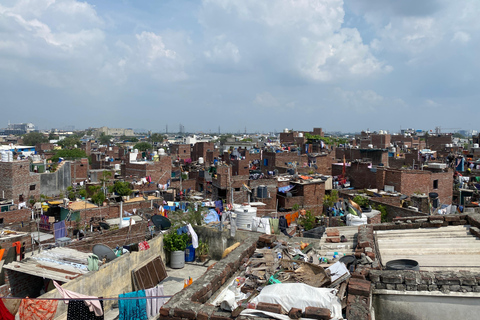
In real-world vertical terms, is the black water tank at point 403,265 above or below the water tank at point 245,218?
above

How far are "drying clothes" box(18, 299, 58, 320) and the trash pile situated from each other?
152 inches

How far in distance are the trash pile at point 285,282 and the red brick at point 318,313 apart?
11 cm

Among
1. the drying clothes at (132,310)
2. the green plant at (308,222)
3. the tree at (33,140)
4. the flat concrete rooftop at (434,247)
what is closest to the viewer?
the flat concrete rooftop at (434,247)

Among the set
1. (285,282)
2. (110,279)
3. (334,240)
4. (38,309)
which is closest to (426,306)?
(285,282)

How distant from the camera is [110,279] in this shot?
910cm

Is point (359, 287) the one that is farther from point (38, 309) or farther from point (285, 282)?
point (38, 309)

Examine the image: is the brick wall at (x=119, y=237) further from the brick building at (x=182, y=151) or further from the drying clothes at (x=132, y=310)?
the brick building at (x=182, y=151)

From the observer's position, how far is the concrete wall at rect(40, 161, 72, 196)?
3466cm

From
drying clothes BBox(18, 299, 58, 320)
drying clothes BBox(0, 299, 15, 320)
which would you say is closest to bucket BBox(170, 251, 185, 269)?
drying clothes BBox(18, 299, 58, 320)

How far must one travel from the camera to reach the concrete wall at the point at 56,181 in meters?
34.7

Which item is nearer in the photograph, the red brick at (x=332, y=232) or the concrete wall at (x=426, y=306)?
the concrete wall at (x=426, y=306)

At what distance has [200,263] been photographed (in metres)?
11.3

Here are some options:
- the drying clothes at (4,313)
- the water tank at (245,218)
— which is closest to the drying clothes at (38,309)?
the drying clothes at (4,313)

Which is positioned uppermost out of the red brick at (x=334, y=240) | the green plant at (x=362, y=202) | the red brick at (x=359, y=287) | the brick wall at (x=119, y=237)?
the red brick at (x=359, y=287)
